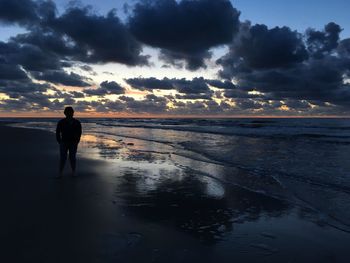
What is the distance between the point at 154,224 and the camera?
558 centimetres

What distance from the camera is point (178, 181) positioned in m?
9.55

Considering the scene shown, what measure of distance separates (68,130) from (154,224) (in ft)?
16.6

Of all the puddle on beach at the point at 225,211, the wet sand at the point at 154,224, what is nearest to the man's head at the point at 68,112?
the wet sand at the point at 154,224

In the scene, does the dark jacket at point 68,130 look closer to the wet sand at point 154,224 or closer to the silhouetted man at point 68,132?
the silhouetted man at point 68,132

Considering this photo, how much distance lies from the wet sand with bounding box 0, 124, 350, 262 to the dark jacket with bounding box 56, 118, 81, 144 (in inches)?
45.0

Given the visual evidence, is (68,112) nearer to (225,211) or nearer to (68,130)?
(68,130)

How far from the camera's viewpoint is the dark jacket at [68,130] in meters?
9.47

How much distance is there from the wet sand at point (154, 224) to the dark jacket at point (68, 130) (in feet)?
3.75

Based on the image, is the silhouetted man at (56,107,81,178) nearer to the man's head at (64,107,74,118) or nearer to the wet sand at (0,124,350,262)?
the man's head at (64,107,74,118)

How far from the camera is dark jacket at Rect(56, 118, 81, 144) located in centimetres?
947

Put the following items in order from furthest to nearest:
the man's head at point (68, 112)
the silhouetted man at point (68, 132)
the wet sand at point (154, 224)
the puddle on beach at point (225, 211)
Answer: the silhouetted man at point (68, 132), the man's head at point (68, 112), the puddle on beach at point (225, 211), the wet sand at point (154, 224)

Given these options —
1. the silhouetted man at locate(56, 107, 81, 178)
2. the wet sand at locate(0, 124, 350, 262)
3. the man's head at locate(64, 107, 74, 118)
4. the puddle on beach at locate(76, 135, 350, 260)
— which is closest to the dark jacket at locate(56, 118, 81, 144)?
the silhouetted man at locate(56, 107, 81, 178)

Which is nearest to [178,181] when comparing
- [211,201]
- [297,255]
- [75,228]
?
[211,201]

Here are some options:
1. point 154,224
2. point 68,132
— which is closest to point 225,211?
point 154,224
